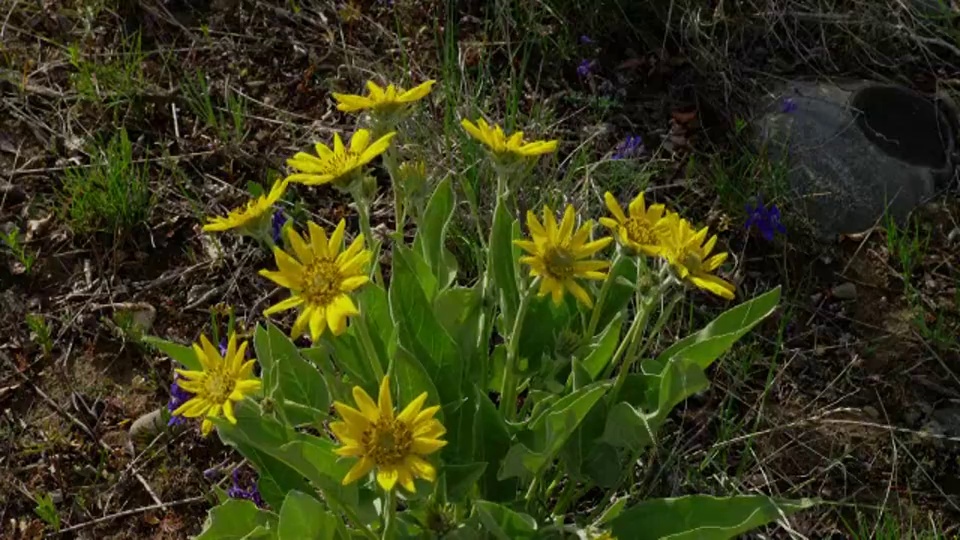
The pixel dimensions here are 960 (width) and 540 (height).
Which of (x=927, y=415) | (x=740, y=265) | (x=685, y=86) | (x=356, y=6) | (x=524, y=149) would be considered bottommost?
(x=927, y=415)

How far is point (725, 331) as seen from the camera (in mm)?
1686

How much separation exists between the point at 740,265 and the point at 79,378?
1617 mm

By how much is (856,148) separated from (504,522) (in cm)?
177

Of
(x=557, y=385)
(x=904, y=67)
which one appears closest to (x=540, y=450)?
(x=557, y=385)

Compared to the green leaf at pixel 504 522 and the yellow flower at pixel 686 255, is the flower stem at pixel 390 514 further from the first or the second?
the yellow flower at pixel 686 255

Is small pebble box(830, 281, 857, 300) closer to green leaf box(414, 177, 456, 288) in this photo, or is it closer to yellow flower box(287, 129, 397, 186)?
green leaf box(414, 177, 456, 288)

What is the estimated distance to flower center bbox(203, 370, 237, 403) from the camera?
140cm

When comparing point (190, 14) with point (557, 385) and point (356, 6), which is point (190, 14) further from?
point (557, 385)

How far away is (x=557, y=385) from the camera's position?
1690 mm

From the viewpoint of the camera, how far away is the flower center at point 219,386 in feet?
4.58

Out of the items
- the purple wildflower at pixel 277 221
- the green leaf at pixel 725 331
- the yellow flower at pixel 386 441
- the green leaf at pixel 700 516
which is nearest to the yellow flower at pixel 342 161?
the yellow flower at pixel 386 441

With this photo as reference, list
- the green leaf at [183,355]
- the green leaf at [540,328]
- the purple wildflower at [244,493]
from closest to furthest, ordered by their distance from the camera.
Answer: the green leaf at [183,355]
the green leaf at [540,328]
the purple wildflower at [244,493]

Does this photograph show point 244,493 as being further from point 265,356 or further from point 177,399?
point 265,356

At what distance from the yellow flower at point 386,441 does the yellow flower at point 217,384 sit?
0.16 meters
